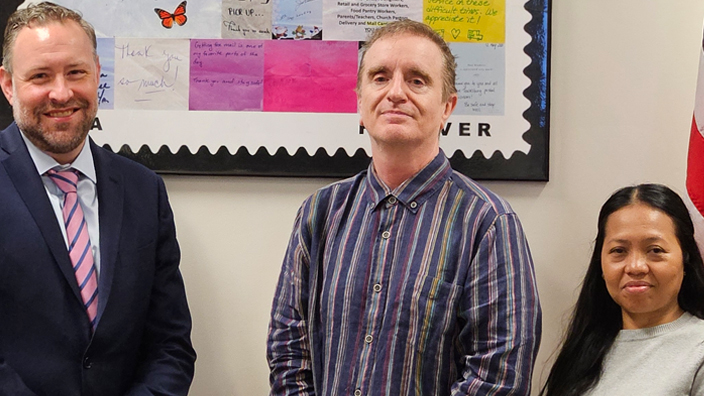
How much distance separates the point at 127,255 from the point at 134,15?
711mm

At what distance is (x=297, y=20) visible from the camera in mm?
1835

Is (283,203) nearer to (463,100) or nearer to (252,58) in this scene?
(252,58)

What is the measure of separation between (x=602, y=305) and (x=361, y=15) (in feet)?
3.12

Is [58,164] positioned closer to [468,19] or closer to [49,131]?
[49,131]

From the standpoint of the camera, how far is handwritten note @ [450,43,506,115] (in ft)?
5.98

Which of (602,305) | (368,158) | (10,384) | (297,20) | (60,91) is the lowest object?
(10,384)

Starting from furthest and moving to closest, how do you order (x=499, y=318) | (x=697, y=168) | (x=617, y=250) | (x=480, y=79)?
(x=480, y=79) < (x=697, y=168) < (x=617, y=250) < (x=499, y=318)

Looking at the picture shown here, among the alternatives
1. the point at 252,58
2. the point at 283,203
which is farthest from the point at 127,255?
the point at 252,58

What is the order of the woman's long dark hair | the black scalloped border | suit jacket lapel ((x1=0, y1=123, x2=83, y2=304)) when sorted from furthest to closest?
the black scalloped border < the woman's long dark hair < suit jacket lapel ((x1=0, y1=123, x2=83, y2=304))

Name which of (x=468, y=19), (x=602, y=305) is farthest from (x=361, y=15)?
(x=602, y=305)

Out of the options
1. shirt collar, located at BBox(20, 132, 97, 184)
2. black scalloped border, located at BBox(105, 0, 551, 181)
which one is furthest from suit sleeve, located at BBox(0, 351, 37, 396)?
black scalloped border, located at BBox(105, 0, 551, 181)

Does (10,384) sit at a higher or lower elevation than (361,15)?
lower

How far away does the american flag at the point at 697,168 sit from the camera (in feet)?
5.29

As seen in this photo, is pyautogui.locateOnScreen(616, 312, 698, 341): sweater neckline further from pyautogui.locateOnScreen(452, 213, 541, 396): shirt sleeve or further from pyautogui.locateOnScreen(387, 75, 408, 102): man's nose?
pyautogui.locateOnScreen(387, 75, 408, 102): man's nose
